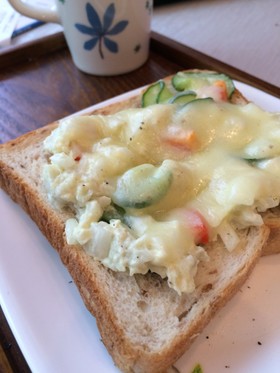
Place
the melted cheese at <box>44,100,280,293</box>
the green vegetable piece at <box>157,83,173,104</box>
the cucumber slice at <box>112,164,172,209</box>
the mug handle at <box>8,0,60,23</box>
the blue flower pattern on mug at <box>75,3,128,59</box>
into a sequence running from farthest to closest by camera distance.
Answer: the mug handle at <box>8,0,60,23</box>
the blue flower pattern on mug at <box>75,3,128,59</box>
the green vegetable piece at <box>157,83,173,104</box>
the cucumber slice at <box>112,164,172,209</box>
the melted cheese at <box>44,100,280,293</box>

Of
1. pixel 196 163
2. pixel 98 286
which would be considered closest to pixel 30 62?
pixel 196 163

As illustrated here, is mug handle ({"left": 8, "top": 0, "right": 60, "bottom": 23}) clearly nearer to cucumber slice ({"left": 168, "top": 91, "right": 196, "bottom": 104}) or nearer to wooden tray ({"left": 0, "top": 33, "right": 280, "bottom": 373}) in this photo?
wooden tray ({"left": 0, "top": 33, "right": 280, "bottom": 373})

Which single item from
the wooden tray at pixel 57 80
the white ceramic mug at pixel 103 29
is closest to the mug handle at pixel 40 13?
the white ceramic mug at pixel 103 29

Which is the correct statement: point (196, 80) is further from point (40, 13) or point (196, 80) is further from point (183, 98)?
point (40, 13)

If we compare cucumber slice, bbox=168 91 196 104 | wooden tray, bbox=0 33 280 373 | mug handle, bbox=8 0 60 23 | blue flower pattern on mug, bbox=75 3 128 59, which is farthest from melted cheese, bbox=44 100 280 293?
mug handle, bbox=8 0 60 23

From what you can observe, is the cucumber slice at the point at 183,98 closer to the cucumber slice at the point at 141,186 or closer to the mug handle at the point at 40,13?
the cucumber slice at the point at 141,186

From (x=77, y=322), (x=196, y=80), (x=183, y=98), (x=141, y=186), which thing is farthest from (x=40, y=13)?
(x=77, y=322)

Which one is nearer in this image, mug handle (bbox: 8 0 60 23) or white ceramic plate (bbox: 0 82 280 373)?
white ceramic plate (bbox: 0 82 280 373)
